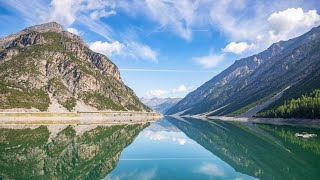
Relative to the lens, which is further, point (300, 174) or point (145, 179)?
point (300, 174)

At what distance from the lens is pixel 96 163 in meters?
62.4

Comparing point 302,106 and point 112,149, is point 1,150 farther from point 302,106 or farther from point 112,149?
point 302,106

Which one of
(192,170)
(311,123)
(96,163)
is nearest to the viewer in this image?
(192,170)

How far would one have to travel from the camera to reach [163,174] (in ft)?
161

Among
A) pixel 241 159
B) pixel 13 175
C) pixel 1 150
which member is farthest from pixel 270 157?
pixel 1 150

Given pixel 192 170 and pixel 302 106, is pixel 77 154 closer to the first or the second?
pixel 192 170

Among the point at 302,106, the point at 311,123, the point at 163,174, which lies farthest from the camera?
the point at 302,106

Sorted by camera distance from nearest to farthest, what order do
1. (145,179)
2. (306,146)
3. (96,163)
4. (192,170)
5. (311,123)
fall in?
(145,179) < (192,170) < (96,163) < (306,146) < (311,123)

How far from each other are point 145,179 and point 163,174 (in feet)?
16.1

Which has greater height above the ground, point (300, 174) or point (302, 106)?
point (302, 106)

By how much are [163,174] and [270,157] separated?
29.2m

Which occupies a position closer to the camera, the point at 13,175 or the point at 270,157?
the point at 13,175

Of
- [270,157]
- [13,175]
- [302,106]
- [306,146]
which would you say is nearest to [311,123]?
[302,106]

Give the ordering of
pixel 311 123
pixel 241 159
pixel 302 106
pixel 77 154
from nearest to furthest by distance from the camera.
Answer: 1. pixel 241 159
2. pixel 77 154
3. pixel 311 123
4. pixel 302 106
